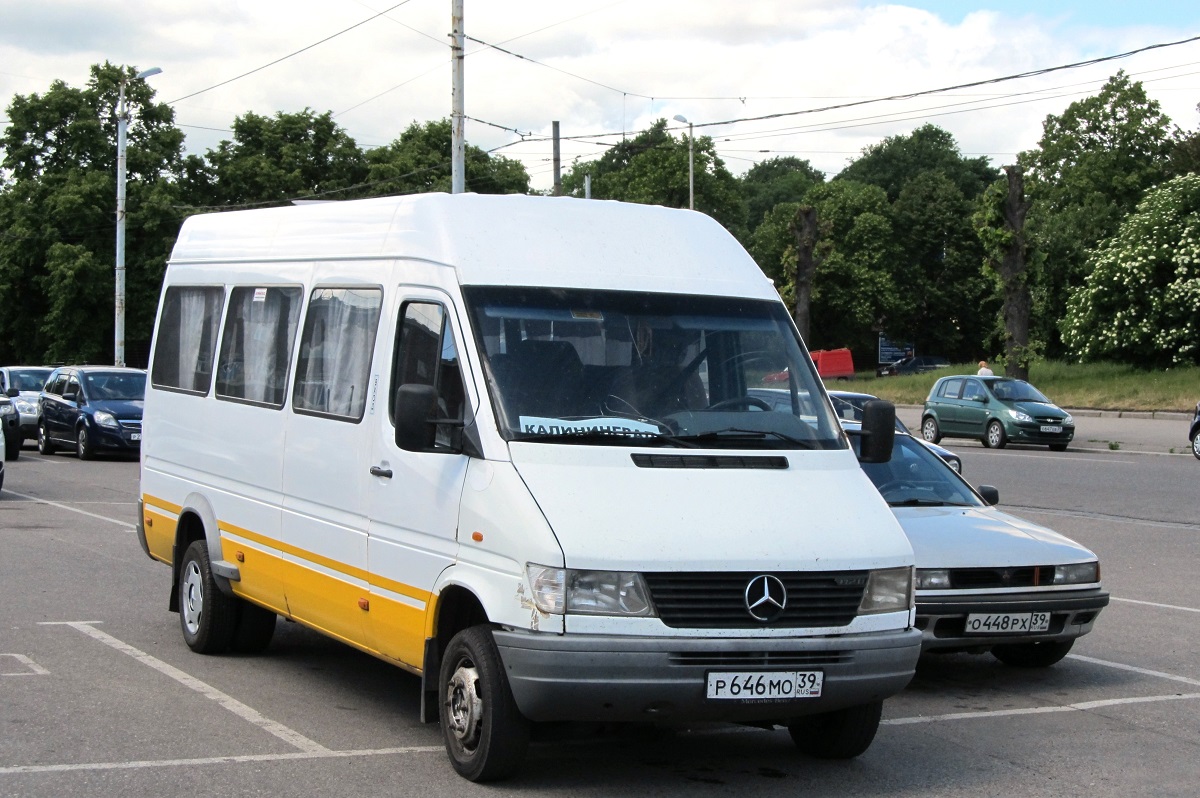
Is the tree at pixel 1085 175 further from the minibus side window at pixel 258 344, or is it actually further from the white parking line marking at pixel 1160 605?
the minibus side window at pixel 258 344

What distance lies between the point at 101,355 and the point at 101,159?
8.22 meters

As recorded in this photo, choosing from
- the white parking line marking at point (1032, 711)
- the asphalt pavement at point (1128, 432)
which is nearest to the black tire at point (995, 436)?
the asphalt pavement at point (1128, 432)

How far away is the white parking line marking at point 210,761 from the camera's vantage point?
20.7 ft

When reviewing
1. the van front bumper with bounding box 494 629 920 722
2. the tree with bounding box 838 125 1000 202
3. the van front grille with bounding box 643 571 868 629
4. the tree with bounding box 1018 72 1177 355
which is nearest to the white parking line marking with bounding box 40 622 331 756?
the van front bumper with bounding box 494 629 920 722

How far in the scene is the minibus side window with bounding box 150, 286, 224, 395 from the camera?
371 inches

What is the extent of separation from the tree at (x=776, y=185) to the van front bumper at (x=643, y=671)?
4151 inches

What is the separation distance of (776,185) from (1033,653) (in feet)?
366

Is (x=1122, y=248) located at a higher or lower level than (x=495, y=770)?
higher

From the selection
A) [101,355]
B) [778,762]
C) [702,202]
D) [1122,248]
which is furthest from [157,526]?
[702,202]

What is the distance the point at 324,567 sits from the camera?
294 inches

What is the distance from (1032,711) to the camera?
8.00m

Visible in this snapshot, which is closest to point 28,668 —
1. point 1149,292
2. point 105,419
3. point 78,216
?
point 105,419

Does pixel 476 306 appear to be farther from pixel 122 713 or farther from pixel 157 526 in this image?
pixel 157 526

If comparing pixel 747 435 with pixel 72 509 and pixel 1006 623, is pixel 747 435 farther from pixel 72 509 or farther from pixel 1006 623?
pixel 72 509
